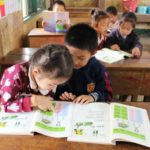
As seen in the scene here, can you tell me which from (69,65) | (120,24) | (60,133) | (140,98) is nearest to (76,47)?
(69,65)

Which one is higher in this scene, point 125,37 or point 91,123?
point 125,37

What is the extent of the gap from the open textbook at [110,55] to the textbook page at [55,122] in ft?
2.87

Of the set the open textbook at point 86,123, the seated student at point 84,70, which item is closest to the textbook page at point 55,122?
the open textbook at point 86,123

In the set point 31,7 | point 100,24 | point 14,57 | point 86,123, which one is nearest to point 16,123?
point 86,123

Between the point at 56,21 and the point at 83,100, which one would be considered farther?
the point at 56,21

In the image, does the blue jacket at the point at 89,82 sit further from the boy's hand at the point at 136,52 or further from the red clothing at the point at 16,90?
the boy's hand at the point at 136,52

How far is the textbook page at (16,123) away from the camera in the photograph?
0.87 metres

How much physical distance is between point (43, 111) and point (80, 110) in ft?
0.51

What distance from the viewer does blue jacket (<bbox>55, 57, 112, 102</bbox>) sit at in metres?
1.29

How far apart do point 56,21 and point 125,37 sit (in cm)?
89

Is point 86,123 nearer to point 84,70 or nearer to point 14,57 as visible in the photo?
point 84,70

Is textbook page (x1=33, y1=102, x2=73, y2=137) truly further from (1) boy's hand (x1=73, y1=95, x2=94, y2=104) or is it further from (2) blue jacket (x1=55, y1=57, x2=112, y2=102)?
(2) blue jacket (x1=55, y1=57, x2=112, y2=102)

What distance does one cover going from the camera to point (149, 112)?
3.39 feet

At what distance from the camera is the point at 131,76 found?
1.77m
